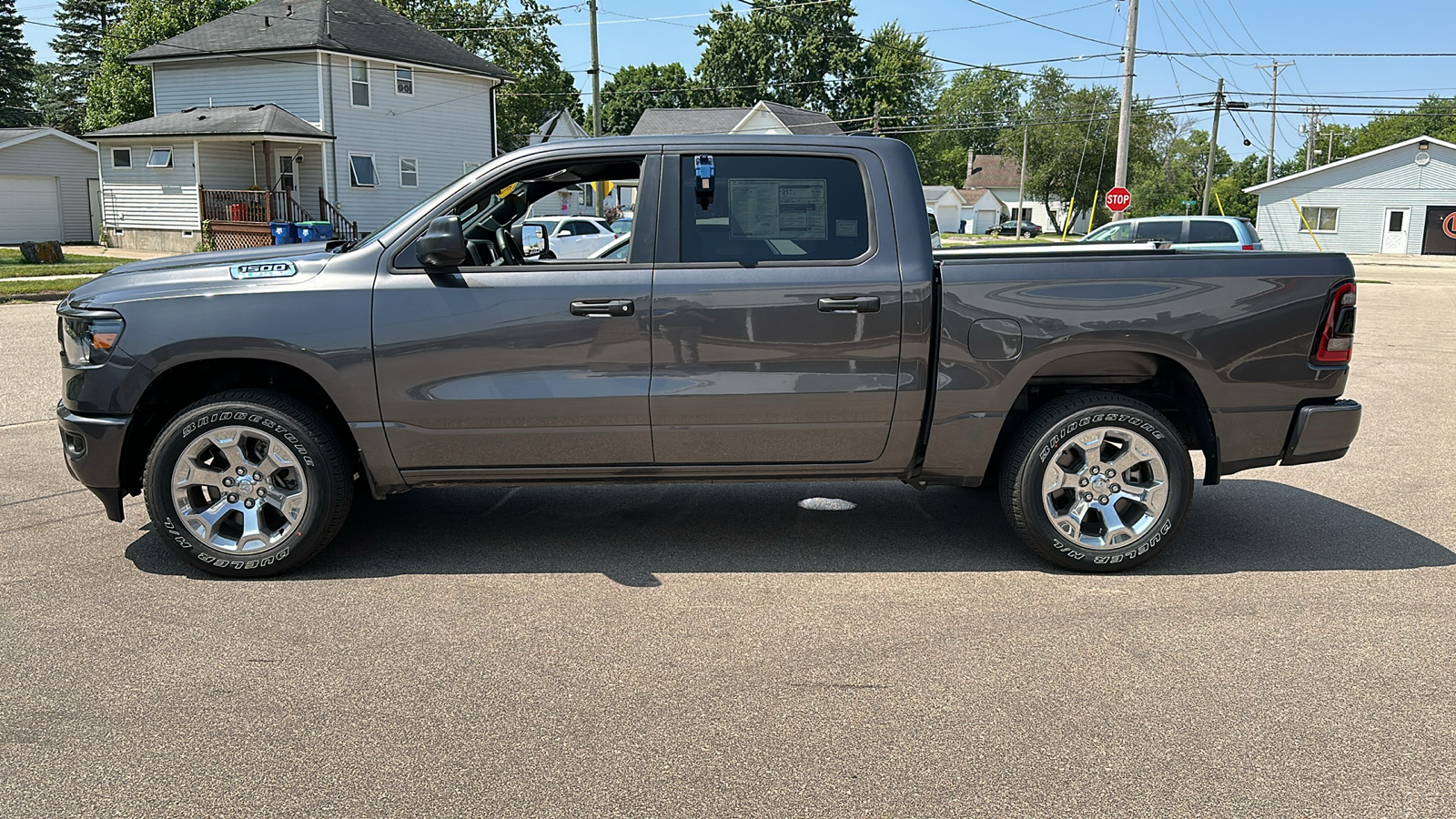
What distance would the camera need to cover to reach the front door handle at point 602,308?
16.4 ft

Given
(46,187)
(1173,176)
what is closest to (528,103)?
(46,187)

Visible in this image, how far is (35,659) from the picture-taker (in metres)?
4.21

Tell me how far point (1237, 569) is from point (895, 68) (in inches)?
3000

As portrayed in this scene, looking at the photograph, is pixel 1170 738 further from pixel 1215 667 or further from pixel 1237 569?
pixel 1237 569

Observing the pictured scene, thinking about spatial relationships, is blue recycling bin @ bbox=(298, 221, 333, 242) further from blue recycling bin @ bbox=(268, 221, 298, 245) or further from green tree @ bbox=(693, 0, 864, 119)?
green tree @ bbox=(693, 0, 864, 119)

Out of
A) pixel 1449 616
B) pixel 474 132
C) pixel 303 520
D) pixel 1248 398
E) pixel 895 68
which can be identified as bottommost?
pixel 1449 616

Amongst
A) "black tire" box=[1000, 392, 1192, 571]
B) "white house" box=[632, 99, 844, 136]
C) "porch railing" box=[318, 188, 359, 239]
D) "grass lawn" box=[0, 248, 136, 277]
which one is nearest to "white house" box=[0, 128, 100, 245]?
"grass lawn" box=[0, 248, 136, 277]

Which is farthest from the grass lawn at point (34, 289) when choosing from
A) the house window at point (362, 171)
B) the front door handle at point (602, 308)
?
the front door handle at point (602, 308)

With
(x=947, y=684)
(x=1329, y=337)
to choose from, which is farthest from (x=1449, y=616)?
(x=947, y=684)

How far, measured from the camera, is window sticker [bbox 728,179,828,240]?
514 cm

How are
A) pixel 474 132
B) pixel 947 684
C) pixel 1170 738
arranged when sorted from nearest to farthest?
1. pixel 1170 738
2. pixel 947 684
3. pixel 474 132

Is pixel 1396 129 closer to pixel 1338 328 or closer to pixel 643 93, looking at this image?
pixel 643 93

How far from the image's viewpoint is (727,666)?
13.8ft

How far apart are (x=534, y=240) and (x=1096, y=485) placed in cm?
303
